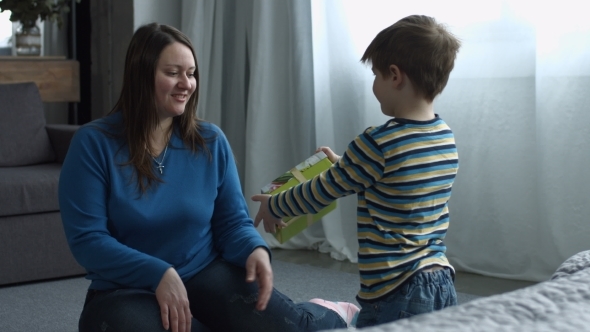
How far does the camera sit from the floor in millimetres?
2713

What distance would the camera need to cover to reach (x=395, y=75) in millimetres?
1537

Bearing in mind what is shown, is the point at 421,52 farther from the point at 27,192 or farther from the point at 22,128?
the point at 22,128

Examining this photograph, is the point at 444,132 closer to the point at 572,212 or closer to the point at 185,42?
the point at 185,42

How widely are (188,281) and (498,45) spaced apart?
160 cm

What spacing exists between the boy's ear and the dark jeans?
0.51 m

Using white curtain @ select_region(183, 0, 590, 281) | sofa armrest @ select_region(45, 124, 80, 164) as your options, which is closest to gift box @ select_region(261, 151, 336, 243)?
Answer: white curtain @ select_region(183, 0, 590, 281)

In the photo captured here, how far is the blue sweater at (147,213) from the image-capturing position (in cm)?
157

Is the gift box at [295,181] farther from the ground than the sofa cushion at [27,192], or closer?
farther from the ground

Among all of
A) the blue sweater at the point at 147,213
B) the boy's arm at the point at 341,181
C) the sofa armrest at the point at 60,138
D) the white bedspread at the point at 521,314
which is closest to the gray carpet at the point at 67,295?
the sofa armrest at the point at 60,138

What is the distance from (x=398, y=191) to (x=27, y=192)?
1.77 meters

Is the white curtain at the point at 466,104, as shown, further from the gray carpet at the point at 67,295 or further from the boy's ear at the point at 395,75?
Result: the boy's ear at the point at 395,75

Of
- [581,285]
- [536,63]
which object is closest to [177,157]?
[581,285]

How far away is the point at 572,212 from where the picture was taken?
263 centimetres

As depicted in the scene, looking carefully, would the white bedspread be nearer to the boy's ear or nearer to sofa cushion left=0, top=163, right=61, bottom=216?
the boy's ear
